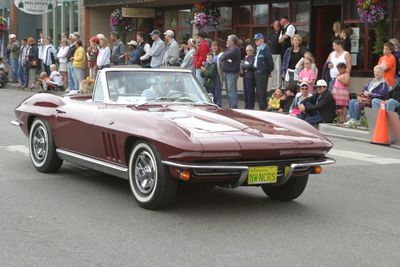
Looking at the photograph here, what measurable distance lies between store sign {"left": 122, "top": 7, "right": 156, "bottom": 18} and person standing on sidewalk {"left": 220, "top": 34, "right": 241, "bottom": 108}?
897 centimetres

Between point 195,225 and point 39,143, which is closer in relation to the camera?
point 195,225

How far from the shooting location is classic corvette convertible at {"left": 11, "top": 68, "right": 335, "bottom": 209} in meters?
→ 6.14

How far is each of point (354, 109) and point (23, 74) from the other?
659 inches

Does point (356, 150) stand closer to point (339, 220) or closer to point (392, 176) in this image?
point (392, 176)

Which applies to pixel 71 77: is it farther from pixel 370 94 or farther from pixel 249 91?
pixel 370 94

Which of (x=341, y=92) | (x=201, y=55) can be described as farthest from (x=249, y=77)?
(x=341, y=92)

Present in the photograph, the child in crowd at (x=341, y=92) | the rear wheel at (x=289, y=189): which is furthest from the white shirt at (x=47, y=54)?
the rear wheel at (x=289, y=189)

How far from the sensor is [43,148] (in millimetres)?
8477

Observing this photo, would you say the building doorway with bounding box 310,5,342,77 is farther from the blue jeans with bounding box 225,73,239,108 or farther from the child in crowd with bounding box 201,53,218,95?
the child in crowd with bounding box 201,53,218,95

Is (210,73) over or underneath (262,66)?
underneath

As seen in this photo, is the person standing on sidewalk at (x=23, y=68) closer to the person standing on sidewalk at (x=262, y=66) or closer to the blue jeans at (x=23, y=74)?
the blue jeans at (x=23, y=74)

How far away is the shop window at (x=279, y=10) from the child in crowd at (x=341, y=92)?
6.17 metres

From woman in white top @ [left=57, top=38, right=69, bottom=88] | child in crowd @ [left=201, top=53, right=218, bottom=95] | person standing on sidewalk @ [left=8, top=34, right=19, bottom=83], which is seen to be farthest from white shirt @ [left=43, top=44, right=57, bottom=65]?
child in crowd @ [left=201, top=53, right=218, bottom=95]

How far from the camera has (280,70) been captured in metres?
18.1
